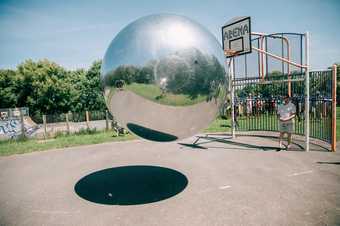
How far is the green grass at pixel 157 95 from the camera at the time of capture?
135 inches

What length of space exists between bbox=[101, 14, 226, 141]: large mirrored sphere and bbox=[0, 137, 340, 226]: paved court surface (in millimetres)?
1646

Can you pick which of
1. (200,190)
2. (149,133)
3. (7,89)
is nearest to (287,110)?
(200,190)

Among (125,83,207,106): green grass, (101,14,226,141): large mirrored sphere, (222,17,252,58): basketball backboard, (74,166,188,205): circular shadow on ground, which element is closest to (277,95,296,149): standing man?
(222,17,252,58): basketball backboard

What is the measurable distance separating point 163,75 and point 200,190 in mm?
3246

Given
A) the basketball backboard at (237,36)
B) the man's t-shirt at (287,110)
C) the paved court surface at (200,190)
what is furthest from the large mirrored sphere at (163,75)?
the basketball backboard at (237,36)

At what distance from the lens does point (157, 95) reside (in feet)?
11.3

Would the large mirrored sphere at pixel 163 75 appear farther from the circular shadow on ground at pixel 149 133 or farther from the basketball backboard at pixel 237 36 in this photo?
the basketball backboard at pixel 237 36

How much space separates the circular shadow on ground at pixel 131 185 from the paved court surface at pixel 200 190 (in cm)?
11

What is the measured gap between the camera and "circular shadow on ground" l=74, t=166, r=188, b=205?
5.26 m

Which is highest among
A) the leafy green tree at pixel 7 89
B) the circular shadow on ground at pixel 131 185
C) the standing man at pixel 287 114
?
the leafy green tree at pixel 7 89

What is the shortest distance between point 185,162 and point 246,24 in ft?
21.0

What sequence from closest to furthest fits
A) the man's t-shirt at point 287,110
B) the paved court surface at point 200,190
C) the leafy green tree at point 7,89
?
the paved court surface at point 200,190, the man's t-shirt at point 287,110, the leafy green tree at point 7,89

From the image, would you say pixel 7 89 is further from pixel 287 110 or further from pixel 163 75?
pixel 163 75

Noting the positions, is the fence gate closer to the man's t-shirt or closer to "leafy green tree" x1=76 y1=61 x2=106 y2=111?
the man's t-shirt
